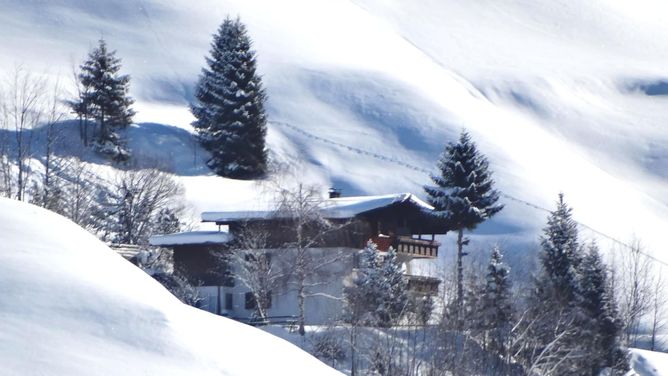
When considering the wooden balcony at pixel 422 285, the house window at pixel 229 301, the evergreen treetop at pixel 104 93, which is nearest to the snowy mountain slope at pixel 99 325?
the wooden balcony at pixel 422 285

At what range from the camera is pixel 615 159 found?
92.8 meters

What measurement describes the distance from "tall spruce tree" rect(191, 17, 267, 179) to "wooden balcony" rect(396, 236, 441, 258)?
20.9m

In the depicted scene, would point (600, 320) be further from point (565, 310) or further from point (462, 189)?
point (462, 189)

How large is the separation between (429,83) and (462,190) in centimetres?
4493

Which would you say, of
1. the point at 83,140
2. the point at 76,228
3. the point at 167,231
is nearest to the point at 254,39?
the point at 83,140

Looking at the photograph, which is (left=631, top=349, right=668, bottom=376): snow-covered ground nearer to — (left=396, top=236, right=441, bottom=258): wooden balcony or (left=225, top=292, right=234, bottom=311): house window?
(left=396, top=236, right=441, bottom=258): wooden balcony

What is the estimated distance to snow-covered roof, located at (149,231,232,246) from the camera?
44.8 meters

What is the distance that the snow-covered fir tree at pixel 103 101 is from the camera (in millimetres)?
Result: 67125

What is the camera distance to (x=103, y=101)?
68.2m

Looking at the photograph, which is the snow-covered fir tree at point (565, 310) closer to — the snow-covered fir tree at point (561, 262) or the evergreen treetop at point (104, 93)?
the snow-covered fir tree at point (561, 262)

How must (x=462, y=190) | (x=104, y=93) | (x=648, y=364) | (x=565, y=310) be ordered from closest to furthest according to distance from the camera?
(x=565, y=310) → (x=648, y=364) → (x=462, y=190) → (x=104, y=93)

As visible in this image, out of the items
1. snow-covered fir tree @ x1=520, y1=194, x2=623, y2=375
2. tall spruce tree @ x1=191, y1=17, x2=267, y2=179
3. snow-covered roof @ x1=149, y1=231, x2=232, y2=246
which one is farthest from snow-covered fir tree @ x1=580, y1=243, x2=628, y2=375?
tall spruce tree @ x1=191, y1=17, x2=267, y2=179

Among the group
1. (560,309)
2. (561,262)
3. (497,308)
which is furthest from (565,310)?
(561,262)

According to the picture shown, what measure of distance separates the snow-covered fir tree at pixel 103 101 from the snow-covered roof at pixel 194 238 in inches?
831
